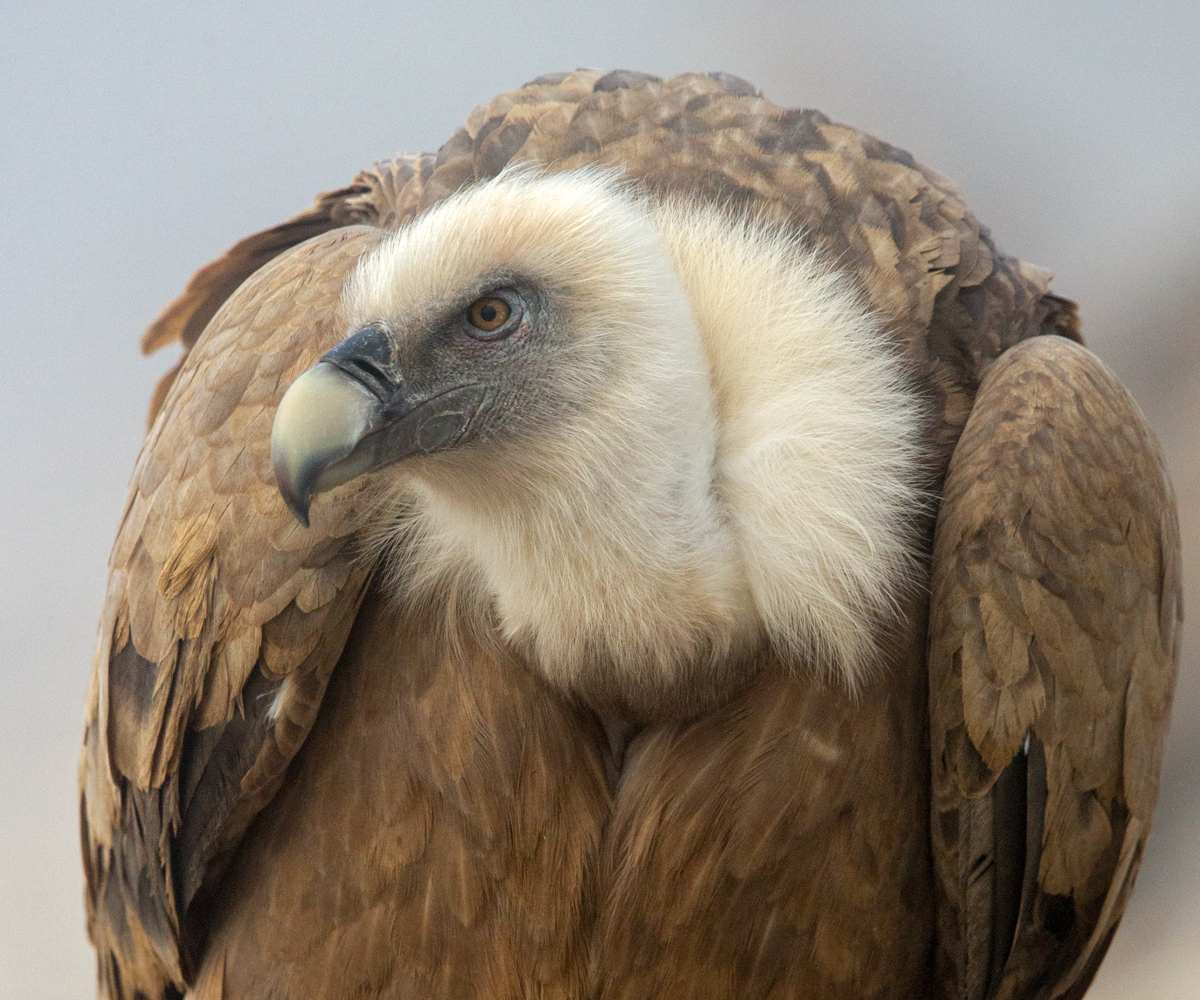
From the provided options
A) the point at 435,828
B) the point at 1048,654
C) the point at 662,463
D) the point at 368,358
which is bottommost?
the point at 435,828

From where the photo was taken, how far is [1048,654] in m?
1.48

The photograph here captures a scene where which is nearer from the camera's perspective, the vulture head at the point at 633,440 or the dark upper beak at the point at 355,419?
the dark upper beak at the point at 355,419

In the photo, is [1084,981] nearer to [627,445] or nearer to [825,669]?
[825,669]

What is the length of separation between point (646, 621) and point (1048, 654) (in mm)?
473

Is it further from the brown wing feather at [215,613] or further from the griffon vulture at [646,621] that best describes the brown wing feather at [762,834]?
the brown wing feather at [215,613]

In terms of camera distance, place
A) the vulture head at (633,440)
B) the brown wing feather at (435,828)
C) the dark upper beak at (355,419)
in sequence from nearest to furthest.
→ the dark upper beak at (355,419) < the vulture head at (633,440) < the brown wing feather at (435,828)

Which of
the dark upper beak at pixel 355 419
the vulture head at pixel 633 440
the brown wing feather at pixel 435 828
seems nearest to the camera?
the dark upper beak at pixel 355 419

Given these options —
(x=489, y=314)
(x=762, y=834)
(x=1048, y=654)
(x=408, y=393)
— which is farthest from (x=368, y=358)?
(x=1048, y=654)

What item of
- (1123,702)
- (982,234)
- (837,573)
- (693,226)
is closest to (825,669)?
(837,573)

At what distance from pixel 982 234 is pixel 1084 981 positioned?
1.06 meters

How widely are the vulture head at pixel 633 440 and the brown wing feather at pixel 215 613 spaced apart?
6.0 inches

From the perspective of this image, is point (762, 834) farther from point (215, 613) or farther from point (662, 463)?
point (215, 613)

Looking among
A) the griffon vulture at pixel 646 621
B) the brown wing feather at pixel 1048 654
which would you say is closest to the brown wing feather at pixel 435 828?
the griffon vulture at pixel 646 621

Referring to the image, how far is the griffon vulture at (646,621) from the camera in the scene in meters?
1.46
